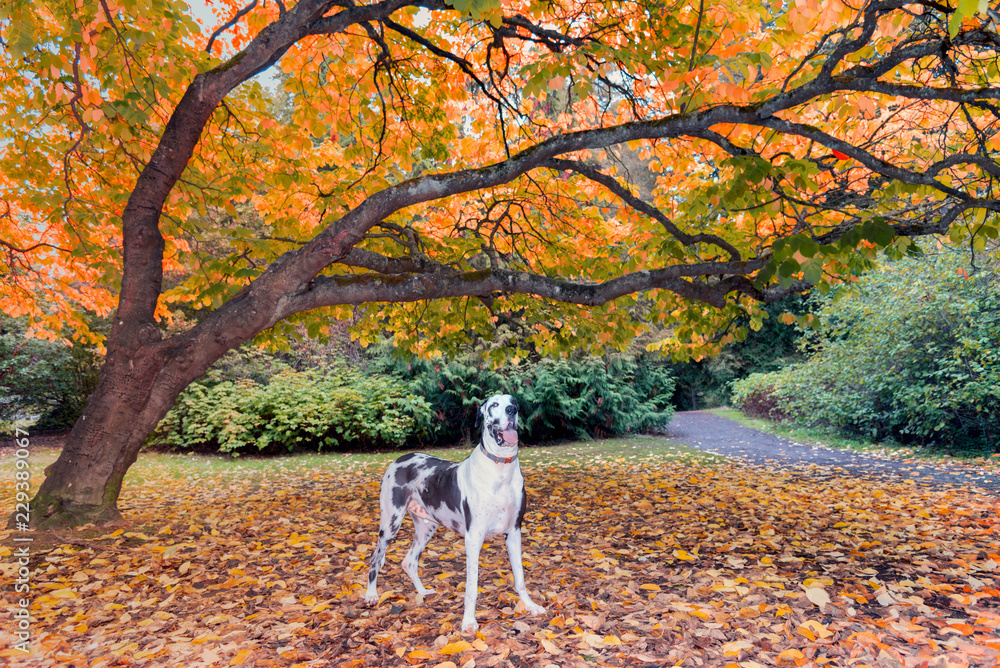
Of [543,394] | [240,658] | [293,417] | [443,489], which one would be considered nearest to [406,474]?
[443,489]

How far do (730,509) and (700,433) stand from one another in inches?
433

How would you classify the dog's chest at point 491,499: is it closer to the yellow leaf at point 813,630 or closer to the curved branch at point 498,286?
the yellow leaf at point 813,630

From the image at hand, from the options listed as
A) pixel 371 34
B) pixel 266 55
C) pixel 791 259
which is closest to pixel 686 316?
pixel 791 259

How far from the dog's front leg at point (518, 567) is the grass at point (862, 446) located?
10027 mm

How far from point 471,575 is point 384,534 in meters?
0.81

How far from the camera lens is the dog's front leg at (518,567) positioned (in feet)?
11.7

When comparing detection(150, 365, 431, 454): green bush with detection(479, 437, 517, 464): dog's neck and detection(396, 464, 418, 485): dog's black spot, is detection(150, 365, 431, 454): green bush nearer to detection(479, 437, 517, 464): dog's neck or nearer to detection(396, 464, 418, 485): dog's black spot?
detection(396, 464, 418, 485): dog's black spot

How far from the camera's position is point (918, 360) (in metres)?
11.2

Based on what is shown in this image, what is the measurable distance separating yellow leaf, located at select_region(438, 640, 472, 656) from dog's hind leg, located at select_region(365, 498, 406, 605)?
90 centimetres

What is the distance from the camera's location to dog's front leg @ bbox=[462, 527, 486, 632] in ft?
11.3

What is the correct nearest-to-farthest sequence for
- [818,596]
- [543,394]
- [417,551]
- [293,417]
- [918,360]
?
[818,596], [417,551], [918,360], [293,417], [543,394]

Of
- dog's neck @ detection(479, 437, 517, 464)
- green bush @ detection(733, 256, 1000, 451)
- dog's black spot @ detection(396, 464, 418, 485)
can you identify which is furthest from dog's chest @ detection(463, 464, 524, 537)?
green bush @ detection(733, 256, 1000, 451)

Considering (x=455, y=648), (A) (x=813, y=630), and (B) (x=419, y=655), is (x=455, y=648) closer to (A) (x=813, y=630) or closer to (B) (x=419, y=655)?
(B) (x=419, y=655)

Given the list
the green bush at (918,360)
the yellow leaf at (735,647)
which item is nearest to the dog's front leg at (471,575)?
the yellow leaf at (735,647)
